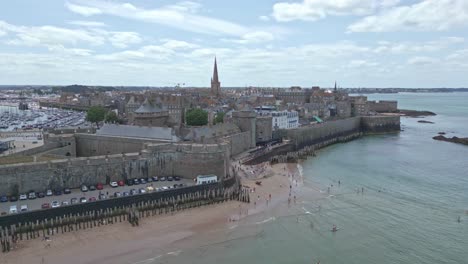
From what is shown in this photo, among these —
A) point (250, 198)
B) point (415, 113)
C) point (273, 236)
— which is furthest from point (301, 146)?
point (415, 113)

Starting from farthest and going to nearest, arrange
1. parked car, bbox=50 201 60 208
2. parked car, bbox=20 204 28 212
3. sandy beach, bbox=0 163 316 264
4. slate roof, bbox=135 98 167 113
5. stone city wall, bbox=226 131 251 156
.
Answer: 1. slate roof, bbox=135 98 167 113
2. stone city wall, bbox=226 131 251 156
3. parked car, bbox=50 201 60 208
4. parked car, bbox=20 204 28 212
5. sandy beach, bbox=0 163 316 264

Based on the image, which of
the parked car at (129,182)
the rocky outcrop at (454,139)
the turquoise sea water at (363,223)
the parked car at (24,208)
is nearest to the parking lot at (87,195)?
the parked car at (24,208)

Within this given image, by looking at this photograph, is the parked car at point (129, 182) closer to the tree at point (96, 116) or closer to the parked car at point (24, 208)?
the parked car at point (24, 208)

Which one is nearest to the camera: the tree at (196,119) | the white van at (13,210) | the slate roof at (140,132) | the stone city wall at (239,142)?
the white van at (13,210)

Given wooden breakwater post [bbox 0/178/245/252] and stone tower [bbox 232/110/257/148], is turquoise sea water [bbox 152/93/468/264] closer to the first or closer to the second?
wooden breakwater post [bbox 0/178/245/252]

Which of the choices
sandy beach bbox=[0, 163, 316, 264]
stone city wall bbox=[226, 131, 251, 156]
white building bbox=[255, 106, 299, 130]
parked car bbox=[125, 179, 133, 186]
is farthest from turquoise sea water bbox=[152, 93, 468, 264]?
white building bbox=[255, 106, 299, 130]

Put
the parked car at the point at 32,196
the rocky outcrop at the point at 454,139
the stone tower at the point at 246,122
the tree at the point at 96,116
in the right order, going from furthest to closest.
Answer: the tree at the point at 96,116 < the rocky outcrop at the point at 454,139 < the stone tower at the point at 246,122 < the parked car at the point at 32,196

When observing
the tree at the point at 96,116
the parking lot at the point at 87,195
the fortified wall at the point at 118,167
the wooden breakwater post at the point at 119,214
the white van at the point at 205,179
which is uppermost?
the tree at the point at 96,116
